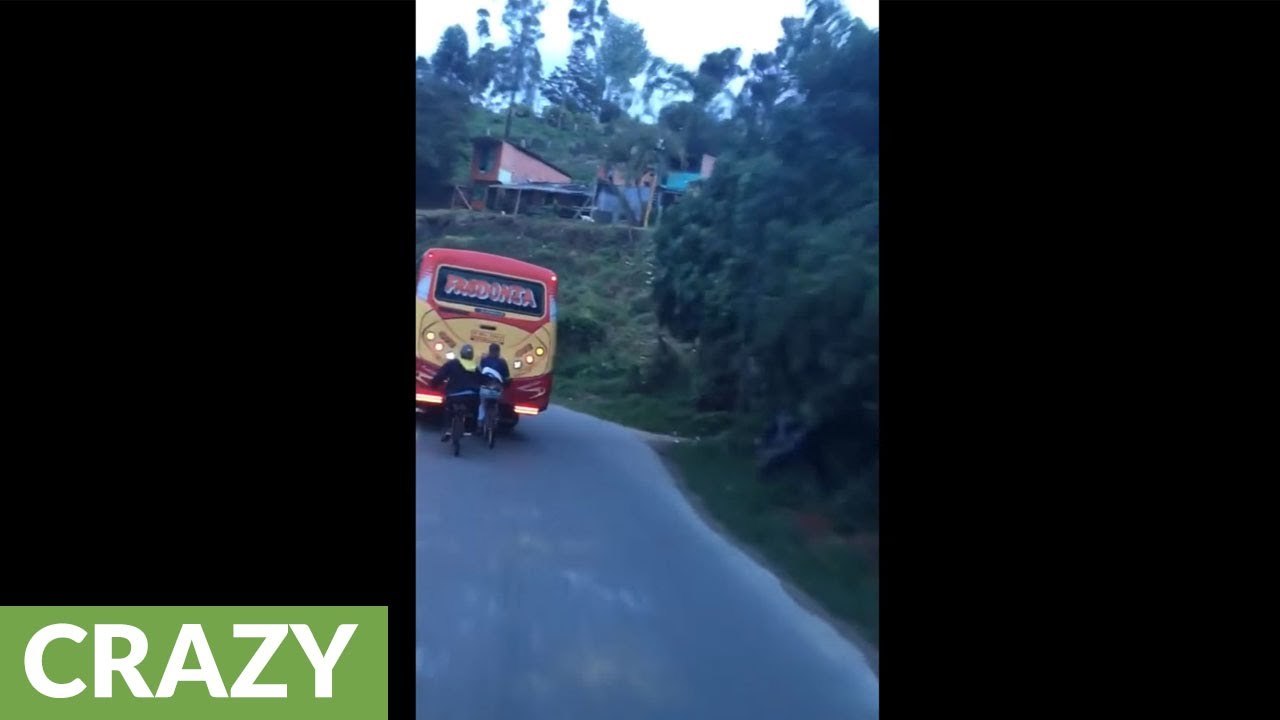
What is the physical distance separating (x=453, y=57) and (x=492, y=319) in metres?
1.69

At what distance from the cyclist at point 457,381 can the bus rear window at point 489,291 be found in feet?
1.11

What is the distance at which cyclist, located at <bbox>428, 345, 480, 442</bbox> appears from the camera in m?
5.82

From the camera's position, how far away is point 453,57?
482cm

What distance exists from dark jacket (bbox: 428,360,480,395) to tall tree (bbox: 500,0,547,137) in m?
1.29

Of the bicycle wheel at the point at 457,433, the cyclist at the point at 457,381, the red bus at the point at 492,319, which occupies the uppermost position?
the red bus at the point at 492,319

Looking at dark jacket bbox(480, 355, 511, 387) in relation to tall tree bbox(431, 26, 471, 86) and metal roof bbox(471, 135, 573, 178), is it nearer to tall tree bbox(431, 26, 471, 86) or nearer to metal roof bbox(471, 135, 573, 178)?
metal roof bbox(471, 135, 573, 178)

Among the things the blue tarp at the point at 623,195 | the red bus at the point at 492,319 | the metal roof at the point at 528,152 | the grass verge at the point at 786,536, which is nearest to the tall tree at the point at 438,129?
the metal roof at the point at 528,152

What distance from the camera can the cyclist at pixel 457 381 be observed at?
582 cm

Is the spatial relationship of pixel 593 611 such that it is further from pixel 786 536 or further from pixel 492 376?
pixel 492 376

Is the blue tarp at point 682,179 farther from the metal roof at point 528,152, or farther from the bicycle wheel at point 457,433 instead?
the bicycle wheel at point 457,433

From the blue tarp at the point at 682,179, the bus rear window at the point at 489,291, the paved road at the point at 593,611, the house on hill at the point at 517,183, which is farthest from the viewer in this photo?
the bus rear window at the point at 489,291

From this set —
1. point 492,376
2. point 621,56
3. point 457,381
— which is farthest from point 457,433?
point 621,56

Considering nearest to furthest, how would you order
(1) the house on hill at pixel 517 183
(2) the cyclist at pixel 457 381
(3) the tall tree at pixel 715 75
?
(3) the tall tree at pixel 715 75 < (1) the house on hill at pixel 517 183 < (2) the cyclist at pixel 457 381

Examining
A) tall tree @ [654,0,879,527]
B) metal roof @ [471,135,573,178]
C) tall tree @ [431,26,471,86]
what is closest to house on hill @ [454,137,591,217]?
metal roof @ [471,135,573,178]
